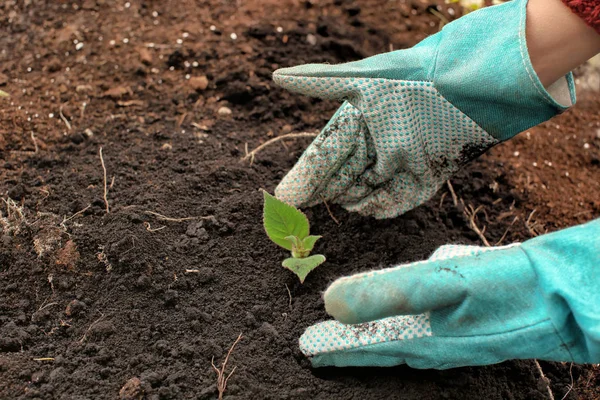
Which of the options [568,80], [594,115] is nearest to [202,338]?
[568,80]

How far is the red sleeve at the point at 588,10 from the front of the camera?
5.49 feet

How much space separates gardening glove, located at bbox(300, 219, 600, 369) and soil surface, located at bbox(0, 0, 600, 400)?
315mm

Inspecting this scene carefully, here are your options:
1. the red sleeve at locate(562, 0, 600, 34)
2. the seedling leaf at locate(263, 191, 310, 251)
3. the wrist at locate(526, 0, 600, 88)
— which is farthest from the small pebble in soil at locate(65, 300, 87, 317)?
the red sleeve at locate(562, 0, 600, 34)

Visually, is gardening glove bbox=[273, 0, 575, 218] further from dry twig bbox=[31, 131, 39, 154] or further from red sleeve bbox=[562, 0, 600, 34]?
dry twig bbox=[31, 131, 39, 154]

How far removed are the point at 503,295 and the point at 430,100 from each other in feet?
2.17

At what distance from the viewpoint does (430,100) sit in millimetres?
1847

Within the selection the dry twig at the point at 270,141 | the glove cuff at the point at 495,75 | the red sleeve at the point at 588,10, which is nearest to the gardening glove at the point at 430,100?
the glove cuff at the point at 495,75

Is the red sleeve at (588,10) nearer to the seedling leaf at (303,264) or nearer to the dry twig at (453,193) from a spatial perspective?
the dry twig at (453,193)

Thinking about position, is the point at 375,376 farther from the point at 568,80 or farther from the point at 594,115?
the point at 594,115

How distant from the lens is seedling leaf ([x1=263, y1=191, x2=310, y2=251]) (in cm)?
183

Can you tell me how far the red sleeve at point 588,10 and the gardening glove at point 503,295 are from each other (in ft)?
1.94

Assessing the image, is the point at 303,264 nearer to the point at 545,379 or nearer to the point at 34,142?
the point at 545,379

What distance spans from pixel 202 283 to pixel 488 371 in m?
0.88

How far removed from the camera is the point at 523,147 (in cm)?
262
